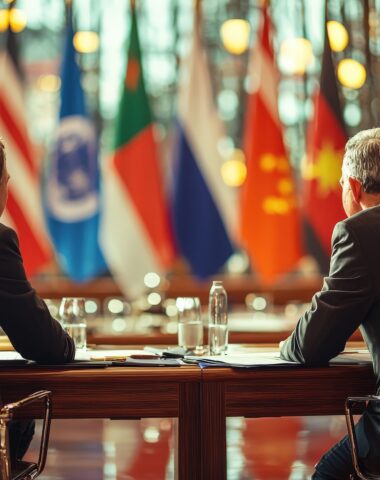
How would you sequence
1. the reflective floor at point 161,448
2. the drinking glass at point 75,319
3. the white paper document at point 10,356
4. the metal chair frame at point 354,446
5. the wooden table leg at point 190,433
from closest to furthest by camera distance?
the metal chair frame at point 354,446, the wooden table leg at point 190,433, the white paper document at point 10,356, the drinking glass at point 75,319, the reflective floor at point 161,448

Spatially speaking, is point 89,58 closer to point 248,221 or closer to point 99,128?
point 99,128

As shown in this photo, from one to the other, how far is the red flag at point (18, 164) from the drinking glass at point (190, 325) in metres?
3.77

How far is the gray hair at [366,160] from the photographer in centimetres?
234

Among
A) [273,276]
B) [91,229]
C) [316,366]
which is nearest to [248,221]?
[273,276]

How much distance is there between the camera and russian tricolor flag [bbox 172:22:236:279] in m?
6.89

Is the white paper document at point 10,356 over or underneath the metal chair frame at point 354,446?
over

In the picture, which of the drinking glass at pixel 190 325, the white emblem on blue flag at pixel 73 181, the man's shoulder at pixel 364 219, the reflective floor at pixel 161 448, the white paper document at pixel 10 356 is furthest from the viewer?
the white emblem on blue flag at pixel 73 181

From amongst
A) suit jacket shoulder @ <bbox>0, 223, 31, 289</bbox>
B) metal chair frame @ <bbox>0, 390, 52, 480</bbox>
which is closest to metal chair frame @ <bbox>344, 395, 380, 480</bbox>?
metal chair frame @ <bbox>0, 390, 52, 480</bbox>

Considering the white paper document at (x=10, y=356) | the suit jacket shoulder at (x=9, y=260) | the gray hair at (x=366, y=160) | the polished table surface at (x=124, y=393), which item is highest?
the gray hair at (x=366, y=160)

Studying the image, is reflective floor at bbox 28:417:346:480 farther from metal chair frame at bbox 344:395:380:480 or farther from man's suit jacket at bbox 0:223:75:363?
metal chair frame at bbox 344:395:380:480

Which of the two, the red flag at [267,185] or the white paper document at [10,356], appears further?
the red flag at [267,185]

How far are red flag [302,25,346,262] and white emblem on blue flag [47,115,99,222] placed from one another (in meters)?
1.69

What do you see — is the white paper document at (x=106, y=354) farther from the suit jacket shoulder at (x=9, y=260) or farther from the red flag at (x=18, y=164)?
the red flag at (x=18, y=164)

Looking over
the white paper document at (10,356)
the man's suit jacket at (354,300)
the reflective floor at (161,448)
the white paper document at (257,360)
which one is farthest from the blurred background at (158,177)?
the man's suit jacket at (354,300)
